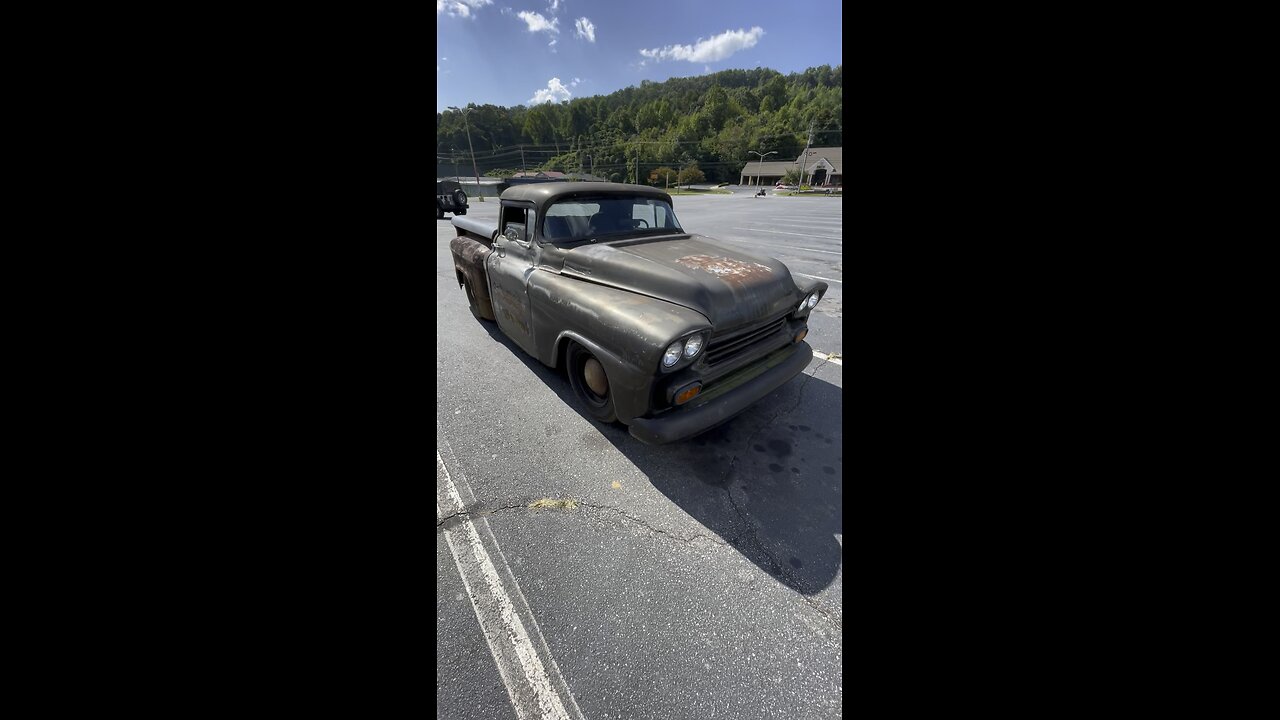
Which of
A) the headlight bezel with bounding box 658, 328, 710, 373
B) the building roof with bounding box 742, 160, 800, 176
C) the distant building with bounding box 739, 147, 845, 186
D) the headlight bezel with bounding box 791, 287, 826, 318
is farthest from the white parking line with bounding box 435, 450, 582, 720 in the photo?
the building roof with bounding box 742, 160, 800, 176

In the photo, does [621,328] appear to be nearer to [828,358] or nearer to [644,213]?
[644,213]

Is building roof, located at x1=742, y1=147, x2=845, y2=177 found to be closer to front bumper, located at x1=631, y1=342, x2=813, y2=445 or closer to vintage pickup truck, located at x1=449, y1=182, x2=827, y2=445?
vintage pickup truck, located at x1=449, y1=182, x2=827, y2=445

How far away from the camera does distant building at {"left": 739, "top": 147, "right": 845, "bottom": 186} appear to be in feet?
210

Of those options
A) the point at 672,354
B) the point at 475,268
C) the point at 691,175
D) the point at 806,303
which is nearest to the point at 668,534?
the point at 672,354

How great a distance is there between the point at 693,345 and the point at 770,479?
40.9 inches

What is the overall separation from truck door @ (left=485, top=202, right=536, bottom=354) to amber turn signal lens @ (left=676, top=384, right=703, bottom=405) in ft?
5.41

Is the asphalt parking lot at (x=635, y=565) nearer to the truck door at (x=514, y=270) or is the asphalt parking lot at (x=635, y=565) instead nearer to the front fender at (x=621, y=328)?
the front fender at (x=621, y=328)

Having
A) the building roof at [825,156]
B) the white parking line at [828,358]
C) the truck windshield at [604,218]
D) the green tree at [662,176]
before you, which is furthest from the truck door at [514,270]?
the building roof at [825,156]

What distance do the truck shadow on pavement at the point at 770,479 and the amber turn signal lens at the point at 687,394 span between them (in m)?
0.55

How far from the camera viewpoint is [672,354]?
2521mm
